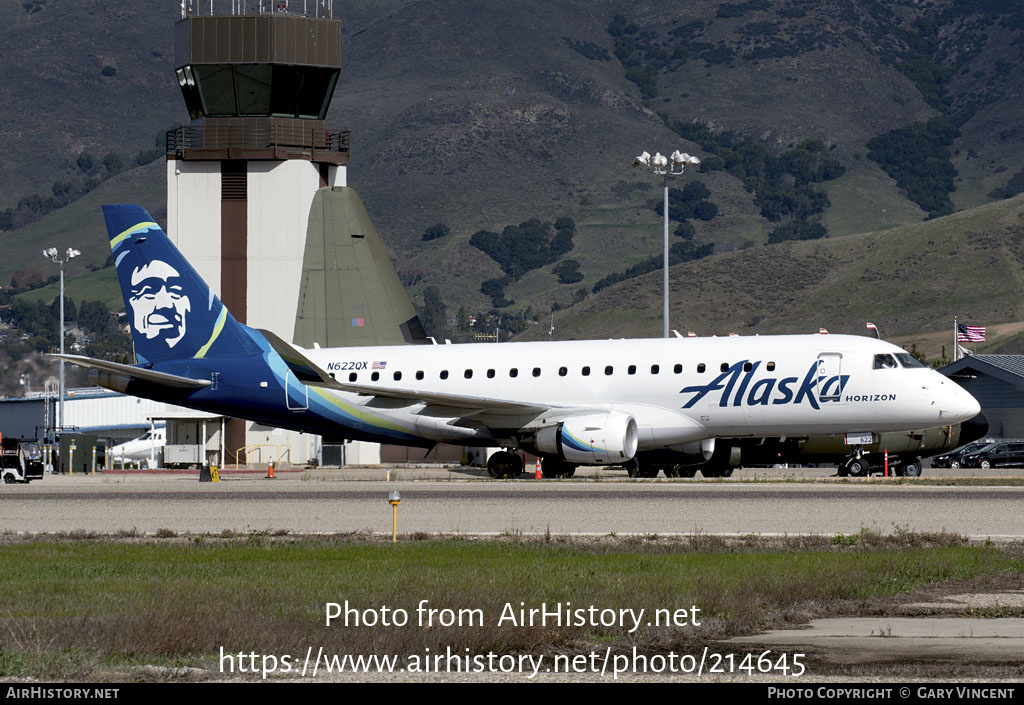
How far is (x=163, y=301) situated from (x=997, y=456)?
1574 inches

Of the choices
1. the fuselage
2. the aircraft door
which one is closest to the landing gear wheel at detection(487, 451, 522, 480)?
the fuselage

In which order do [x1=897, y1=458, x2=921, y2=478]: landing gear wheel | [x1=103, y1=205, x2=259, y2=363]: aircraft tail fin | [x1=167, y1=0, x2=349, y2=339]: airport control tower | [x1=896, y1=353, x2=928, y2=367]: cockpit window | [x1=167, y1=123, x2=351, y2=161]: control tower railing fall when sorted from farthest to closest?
[x1=167, y1=123, x2=351, y2=161]: control tower railing → [x1=167, y1=0, x2=349, y2=339]: airport control tower → [x1=897, y1=458, x2=921, y2=478]: landing gear wheel → [x1=103, y1=205, x2=259, y2=363]: aircraft tail fin → [x1=896, y1=353, x2=928, y2=367]: cockpit window

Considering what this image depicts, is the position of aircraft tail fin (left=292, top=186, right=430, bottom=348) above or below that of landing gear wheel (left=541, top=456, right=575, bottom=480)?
above

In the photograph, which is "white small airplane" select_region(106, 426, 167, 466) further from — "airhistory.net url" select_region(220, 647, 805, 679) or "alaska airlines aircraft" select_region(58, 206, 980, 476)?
"airhistory.net url" select_region(220, 647, 805, 679)

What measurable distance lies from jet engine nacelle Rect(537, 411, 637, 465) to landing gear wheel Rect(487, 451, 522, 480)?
12.0ft

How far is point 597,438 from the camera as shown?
4378 cm

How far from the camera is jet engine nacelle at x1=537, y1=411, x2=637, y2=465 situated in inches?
1719

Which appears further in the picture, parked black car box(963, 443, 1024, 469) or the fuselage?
parked black car box(963, 443, 1024, 469)

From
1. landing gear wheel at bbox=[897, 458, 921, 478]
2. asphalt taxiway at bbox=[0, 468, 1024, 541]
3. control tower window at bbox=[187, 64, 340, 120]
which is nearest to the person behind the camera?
asphalt taxiway at bbox=[0, 468, 1024, 541]

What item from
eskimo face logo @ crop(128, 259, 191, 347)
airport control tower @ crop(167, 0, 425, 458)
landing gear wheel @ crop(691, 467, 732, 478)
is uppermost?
airport control tower @ crop(167, 0, 425, 458)

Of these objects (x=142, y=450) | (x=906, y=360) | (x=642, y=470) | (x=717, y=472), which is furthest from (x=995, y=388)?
(x=142, y=450)

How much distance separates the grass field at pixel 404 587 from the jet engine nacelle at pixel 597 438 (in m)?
17.6

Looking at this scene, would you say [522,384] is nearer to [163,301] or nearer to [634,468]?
[634,468]
